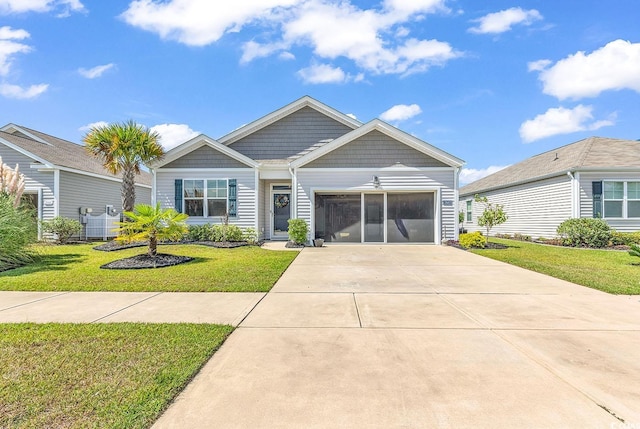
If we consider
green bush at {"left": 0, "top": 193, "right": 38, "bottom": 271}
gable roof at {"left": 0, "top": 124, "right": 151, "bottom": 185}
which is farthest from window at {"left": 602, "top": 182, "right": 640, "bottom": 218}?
gable roof at {"left": 0, "top": 124, "right": 151, "bottom": 185}

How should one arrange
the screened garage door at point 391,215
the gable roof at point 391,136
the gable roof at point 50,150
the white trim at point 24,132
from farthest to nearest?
1. the white trim at point 24,132
2. the gable roof at point 50,150
3. the screened garage door at point 391,215
4. the gable roof at point 391,136

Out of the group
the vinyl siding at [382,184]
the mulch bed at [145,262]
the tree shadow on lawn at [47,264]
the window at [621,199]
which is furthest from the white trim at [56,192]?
the window at [621,199]

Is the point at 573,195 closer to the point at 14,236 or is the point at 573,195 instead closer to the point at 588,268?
the point at 588,268

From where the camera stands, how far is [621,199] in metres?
14.7

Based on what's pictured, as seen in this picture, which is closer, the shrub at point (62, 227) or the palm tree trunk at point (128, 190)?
the palm tree trunk at point (128, 190)

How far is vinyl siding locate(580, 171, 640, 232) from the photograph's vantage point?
1461 cm

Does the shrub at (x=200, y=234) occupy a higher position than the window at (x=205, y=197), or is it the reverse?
the window at (x=205, y=197)

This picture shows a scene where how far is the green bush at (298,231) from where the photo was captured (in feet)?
44.2

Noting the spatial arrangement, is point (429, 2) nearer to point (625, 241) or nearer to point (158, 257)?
point (158, 257)

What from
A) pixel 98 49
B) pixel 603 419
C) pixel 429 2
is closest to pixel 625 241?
pixel 429 2

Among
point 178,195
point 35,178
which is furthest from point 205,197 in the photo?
point 35,178

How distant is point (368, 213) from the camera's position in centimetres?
1458

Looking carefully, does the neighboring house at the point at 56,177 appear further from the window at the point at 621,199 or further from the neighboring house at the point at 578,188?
the window at the point at 621,199

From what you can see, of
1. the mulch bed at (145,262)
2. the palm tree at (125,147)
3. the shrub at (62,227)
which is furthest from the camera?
the shrub at (62,227)
